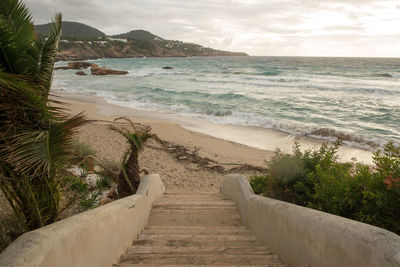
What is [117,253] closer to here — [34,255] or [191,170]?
[34,255]

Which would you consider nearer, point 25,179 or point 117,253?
point 25,179

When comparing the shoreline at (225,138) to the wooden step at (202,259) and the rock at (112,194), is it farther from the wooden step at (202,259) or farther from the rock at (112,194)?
the wooden step at (202,259)

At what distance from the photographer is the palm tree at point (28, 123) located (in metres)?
2.35

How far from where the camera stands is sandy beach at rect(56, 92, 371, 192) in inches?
350

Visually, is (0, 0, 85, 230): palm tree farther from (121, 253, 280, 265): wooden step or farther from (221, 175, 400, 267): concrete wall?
(221, 175, 400, 267): concrete wall

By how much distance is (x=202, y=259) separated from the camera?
2.67m

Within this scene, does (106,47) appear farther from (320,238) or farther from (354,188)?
(320,238)

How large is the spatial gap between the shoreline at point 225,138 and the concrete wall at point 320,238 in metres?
6.59

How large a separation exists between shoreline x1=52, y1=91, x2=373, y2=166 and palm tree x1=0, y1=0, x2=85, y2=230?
771 cm

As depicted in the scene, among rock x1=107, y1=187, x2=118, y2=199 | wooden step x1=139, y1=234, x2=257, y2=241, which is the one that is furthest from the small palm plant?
wooden step x1=139, y1=234, x2=257, y2=241

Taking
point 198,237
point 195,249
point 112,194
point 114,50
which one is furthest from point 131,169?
point 114,50

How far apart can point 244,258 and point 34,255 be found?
75.4 inches

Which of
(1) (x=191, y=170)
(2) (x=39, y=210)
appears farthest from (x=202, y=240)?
(1) (x=191, y=170)

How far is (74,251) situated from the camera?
1886 millimetres
